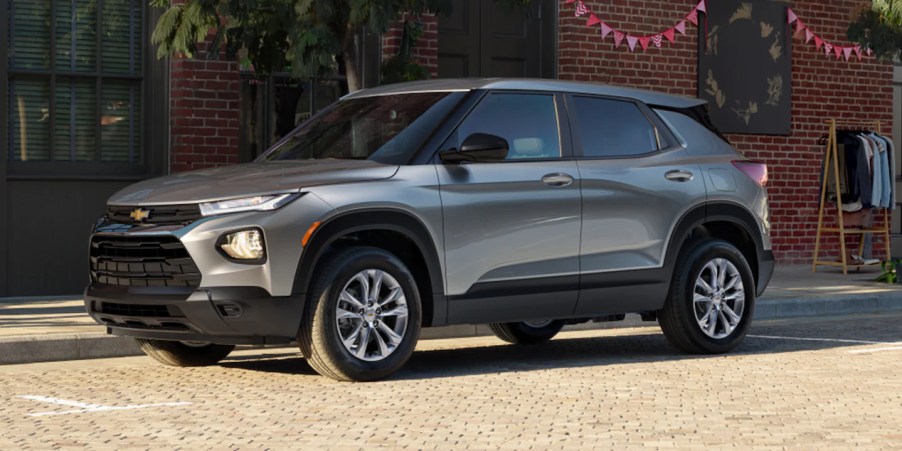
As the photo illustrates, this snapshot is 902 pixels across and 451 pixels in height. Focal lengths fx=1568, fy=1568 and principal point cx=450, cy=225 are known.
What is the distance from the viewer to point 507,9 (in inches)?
546

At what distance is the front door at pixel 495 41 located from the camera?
57.3 ft

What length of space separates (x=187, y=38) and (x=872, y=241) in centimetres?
1116

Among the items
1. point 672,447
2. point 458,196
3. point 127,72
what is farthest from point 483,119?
point 127,72

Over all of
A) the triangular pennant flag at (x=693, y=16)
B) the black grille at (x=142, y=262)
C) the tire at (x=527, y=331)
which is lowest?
the tire at (x=527, y=331)

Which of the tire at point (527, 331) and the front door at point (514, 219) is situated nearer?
the front door at point (514, 219)

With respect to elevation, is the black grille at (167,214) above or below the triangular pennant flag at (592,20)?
below

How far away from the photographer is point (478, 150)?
30.2ft

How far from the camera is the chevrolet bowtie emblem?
29.1 feet

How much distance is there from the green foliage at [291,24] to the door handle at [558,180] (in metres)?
3.27

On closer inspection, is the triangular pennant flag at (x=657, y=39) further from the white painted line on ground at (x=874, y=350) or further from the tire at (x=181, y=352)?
the tire at (x=181, y=352)

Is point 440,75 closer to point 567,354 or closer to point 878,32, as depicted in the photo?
point 878,32

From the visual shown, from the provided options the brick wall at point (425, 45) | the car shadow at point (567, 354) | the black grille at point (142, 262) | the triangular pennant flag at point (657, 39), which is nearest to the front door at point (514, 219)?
the car shadow at point (567, 354)

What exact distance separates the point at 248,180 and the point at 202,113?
645 centimetres

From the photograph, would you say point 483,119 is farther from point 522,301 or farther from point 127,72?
point 127,72
